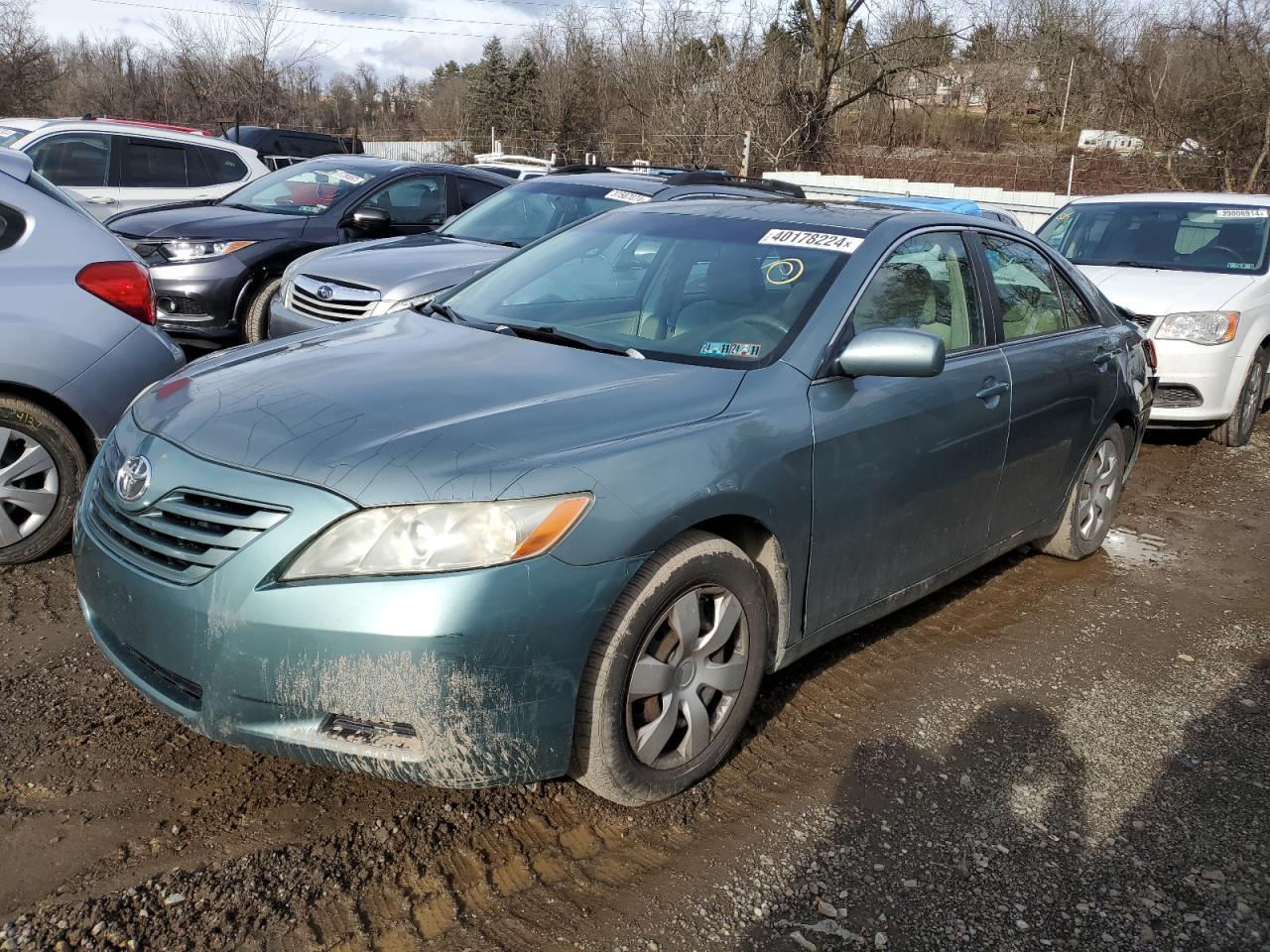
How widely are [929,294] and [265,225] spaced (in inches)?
232

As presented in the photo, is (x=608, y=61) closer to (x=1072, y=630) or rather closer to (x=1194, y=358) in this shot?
(x=1194, y=358)

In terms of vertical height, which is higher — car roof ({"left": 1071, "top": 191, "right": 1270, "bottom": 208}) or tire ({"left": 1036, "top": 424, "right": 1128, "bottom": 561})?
car roof ({"left": 1071, "top": 191, "right": 1270, "bottom": 208})

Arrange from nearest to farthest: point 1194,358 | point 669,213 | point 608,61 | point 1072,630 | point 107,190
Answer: point 669,213
point 1072,630
point 1194,358
point 107,190
point 608,61

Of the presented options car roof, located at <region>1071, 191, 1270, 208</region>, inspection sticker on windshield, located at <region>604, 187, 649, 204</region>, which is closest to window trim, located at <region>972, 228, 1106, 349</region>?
inspection sticker on windshield, located at <region>604, 187, 649, 204</region>

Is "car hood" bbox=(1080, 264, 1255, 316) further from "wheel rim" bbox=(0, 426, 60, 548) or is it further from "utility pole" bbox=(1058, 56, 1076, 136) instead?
"utility pole" bbox=(1058, 56, 1076, 136)

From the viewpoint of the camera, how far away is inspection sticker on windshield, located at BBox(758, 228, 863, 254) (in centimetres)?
373

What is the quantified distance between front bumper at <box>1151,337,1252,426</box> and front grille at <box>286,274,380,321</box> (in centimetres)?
536

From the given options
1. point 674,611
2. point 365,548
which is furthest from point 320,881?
point 674,611

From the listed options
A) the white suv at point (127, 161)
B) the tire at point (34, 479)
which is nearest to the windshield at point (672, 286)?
the tire at point (34, 479)

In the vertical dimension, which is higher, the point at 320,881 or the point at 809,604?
the point at 809,604

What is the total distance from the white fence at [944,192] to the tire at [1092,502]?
38.9 feet

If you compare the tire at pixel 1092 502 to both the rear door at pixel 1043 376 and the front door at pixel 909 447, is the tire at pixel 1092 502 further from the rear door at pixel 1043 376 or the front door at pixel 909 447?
the front door at pixel 909 447

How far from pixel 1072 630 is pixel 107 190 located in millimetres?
10066

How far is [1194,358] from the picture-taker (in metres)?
7.35
